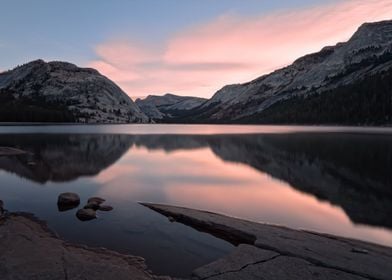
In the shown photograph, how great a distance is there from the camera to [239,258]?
16.5 metres

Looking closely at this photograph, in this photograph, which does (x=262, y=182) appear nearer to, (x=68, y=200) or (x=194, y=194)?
(x=194, y=194)

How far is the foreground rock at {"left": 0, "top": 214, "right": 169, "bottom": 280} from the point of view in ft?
47.9

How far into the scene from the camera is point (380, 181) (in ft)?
132

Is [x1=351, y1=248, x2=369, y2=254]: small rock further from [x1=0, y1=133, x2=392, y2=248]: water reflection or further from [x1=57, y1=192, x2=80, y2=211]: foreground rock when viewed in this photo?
[x1=57, y1=192, x2=80, y2=211]: foreground rock

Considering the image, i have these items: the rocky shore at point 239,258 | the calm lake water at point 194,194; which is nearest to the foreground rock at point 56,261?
the rocky shore at point 239,258

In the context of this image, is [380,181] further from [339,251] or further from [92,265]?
[92,265]

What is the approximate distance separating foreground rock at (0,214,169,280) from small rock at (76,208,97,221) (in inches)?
148

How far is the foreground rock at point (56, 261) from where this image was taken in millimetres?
14594

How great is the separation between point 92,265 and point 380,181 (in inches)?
1401

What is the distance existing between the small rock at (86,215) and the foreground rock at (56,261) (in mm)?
3760

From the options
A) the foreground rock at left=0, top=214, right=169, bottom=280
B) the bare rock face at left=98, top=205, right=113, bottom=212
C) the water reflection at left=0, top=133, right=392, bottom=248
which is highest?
the foreground rock at left=0, top=214, right=169, bottom=280

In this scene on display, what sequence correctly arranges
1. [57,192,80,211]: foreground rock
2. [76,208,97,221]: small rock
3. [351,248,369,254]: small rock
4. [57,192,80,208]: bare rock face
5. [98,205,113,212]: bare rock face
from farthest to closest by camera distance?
[57,192,80,208]: bare rock face
[57,192,80,211]: foreground rock
[98,205,113,212]: bare rock face
[76,208,97,221]: small rock
[351,248,369,254]: small rock

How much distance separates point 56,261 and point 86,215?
28.0 ft

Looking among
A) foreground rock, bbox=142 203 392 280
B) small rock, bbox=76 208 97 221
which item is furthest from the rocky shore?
small rock, bbox=76 208 97 221
